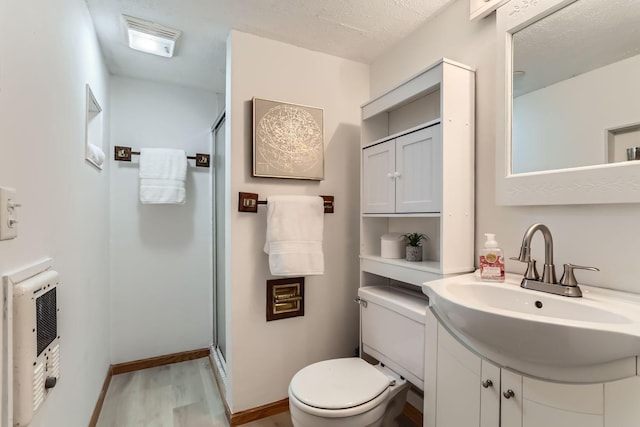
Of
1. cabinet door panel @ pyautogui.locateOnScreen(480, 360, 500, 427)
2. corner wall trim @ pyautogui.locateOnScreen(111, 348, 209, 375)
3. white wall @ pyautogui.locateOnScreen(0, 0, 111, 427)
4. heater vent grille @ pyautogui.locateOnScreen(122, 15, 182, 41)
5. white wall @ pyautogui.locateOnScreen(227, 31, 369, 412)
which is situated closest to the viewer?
white wall @ pyautogui.locateOnScreen(0, 0, 111, 427)

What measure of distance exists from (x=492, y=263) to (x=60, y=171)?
1700 millimetres

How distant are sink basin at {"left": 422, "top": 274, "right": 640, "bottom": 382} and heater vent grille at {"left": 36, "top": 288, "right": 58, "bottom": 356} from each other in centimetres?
119

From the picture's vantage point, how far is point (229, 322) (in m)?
1.78

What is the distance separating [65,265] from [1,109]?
28.5 inches

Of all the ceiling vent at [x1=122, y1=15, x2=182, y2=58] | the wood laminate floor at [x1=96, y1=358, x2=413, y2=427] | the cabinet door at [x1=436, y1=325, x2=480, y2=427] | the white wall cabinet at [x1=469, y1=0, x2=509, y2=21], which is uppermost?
the ceiling vent at [x1=122, y1=15, x2=182, y2=58]

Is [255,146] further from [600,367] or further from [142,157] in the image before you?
[600,367]

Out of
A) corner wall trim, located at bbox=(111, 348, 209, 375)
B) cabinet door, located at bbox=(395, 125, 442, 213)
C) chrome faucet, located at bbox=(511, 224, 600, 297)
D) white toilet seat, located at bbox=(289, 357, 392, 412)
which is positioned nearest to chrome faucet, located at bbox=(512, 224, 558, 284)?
chrome faucet, located at bbox=(511, 224, 600, 297)

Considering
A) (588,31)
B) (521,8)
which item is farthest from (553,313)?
(521,8)

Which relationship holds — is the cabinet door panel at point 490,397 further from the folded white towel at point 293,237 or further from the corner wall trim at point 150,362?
the corner wall trim at point 150,362

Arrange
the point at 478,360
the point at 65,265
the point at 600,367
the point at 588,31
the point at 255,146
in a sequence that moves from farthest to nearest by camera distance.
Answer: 1. the point at 255,146
2. the point at 65,265
3. the point at 588,31
4. the point at 478,360
5. the point at 600,367

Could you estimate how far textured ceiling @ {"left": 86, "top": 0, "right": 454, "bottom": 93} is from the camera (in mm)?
1532

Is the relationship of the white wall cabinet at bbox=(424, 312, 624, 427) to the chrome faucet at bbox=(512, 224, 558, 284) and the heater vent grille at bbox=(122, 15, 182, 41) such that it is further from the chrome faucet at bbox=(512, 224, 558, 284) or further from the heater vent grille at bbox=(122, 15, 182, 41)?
the heater vent grille at bbox=(122, 15, 182, 41)

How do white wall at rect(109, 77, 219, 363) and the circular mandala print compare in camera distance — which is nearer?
the circular mandala print

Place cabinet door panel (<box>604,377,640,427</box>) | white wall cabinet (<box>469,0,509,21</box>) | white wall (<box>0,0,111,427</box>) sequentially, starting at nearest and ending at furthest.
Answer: cabinet door panel (<box>604,377,640,427</box>) → white wall (<box>0,0,111,427</box>) → white wall cabinet (<box>469,0,509,21</box>)
